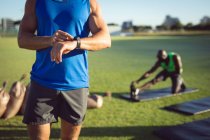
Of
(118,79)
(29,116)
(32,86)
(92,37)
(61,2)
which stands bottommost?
(118,79)

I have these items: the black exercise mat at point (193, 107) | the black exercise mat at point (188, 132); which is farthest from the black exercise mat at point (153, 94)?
the black exercise mat at point (188, 132)

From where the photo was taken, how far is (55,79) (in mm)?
2508

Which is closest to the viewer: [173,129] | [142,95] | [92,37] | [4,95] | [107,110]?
[92,37]

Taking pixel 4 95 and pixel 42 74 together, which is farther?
pixel 4 95

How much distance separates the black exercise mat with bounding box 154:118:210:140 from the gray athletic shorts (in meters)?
2.69

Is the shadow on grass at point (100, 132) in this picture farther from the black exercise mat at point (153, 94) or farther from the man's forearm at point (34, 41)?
the man's forearm at point (34, 41)

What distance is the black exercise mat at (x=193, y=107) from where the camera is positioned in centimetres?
654

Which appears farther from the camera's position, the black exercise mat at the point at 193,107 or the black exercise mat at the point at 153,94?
the black exercise mat at the point at 153,94

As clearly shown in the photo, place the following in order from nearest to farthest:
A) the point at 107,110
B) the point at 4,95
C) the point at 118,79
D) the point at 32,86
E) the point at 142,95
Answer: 1. the point at 32,86
2. the point at 4,95
3. the point at 107,110
4. the point at 142,95
5. the point at 118,79

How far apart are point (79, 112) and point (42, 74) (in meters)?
0.50

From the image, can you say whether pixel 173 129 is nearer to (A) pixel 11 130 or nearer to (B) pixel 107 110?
(B) pixel 107 110

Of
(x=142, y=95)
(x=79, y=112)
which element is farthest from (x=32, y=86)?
(x=142, y=95)

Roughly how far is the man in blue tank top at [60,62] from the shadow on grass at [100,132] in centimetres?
257

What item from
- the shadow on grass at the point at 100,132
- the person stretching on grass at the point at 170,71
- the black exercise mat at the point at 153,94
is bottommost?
the shadow on grass at the point at 100,132
